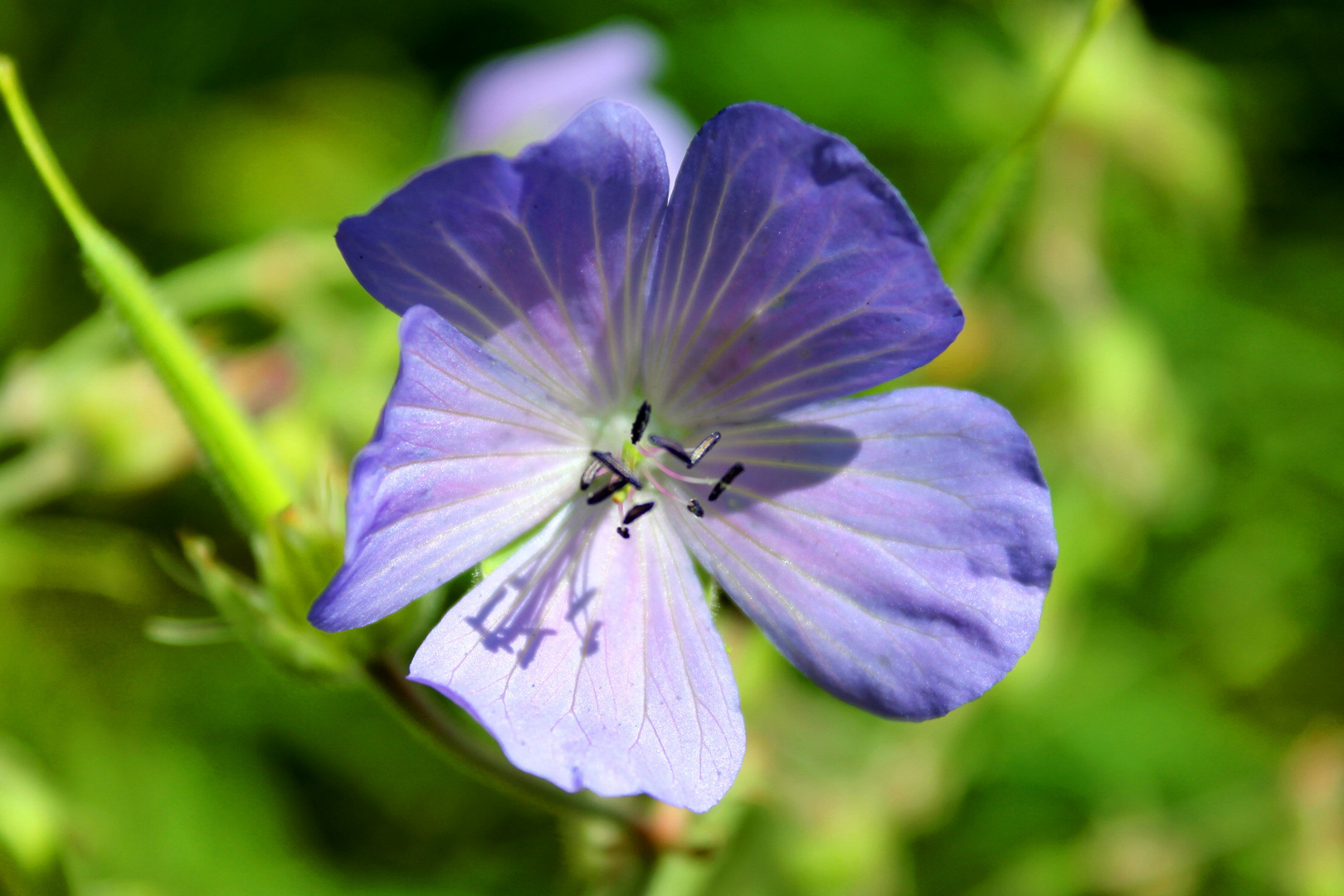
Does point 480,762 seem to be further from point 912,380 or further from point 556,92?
point 556,92

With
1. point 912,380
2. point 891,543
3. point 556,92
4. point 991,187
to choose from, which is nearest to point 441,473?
point 891,543

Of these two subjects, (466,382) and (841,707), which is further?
(841,707)

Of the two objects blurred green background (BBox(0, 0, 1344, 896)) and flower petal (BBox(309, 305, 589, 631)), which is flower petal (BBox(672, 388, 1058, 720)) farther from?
blurred green background (BBox(0, 0, 1344, 896))

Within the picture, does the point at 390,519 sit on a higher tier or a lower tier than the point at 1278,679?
higher

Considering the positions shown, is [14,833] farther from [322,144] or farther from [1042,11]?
[1042,11]

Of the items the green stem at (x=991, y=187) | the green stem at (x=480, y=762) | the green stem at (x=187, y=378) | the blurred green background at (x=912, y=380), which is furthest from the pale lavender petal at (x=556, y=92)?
the green stem at (x=480, y=762)

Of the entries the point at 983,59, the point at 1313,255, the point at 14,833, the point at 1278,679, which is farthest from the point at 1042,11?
the point at 14,833
